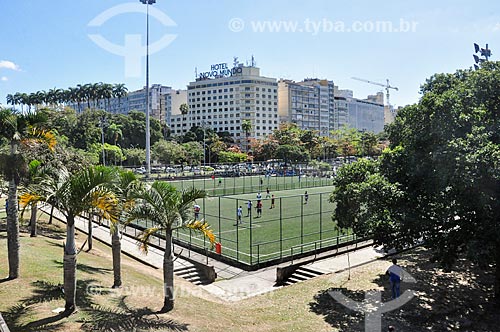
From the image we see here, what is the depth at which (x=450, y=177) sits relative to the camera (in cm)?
1354

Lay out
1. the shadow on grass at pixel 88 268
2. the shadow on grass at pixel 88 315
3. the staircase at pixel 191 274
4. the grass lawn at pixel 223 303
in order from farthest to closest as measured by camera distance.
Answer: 1. the staircase at pixel 191 274
2. the shadow on grass at pixel 88 268
3. the grass lawn at pixel 223 303
4. the shadow on grass at pixel 88 315

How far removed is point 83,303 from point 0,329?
661 cm

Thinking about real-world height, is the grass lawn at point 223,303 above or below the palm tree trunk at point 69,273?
below

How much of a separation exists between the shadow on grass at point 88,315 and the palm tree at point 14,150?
55.7 inches

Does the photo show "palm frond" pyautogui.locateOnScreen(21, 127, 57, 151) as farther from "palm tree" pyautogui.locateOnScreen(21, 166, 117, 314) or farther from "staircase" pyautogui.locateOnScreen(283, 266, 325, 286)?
"staircase" pyautogui.locateOnScreen(283, 266, 325, 286)

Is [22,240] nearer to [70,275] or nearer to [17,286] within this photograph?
[17,286]

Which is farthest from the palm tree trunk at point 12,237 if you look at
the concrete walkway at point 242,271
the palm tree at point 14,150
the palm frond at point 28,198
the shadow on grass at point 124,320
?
the concrete walkway at point 242,271

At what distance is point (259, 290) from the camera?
20.4 metres

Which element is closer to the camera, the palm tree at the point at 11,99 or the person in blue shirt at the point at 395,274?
the person in blue shirt at the point at 395,274

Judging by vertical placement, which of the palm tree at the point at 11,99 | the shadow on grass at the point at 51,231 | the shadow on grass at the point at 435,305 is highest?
the palm tree at the point at 11,99

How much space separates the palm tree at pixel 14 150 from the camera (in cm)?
1445

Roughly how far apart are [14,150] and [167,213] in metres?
5.97

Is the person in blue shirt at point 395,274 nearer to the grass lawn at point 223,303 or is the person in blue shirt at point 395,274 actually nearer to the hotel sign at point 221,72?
the grass lawn at point 223,303

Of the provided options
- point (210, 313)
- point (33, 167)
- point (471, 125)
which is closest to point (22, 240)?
point (33, 167)
